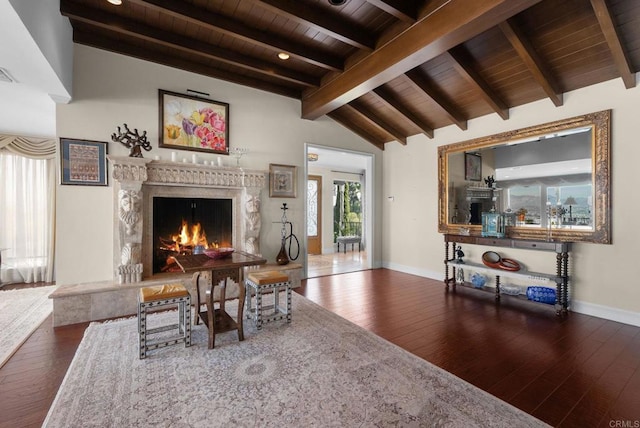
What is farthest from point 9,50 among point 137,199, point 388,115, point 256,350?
point 388,115

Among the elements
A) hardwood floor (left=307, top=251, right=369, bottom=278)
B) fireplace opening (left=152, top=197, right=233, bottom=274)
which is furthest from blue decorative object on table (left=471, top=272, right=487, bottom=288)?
fireplace opening (left=152, top=197, right=233, bottom=274)

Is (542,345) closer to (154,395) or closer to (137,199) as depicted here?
(154,395)

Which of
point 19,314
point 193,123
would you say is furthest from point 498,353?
point 19,314

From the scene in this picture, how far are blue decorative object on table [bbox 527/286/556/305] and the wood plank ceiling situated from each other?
2447 millimetres

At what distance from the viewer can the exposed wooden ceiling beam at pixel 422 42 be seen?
2.42 metres

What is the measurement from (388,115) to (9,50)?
4852 mm

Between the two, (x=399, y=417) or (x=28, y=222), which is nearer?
(x=399, y=417)

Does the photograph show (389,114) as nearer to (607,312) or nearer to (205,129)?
(205,129)

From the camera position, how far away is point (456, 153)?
494cm

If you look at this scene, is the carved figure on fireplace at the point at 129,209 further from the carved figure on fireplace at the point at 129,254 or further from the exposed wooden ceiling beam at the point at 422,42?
the exposed wooden ceiling beam at the point at 422,42

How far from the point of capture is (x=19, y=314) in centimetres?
341

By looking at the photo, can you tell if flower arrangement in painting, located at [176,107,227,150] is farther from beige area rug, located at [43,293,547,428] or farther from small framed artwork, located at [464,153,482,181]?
small framed artwork, located at [464,153,482,181]

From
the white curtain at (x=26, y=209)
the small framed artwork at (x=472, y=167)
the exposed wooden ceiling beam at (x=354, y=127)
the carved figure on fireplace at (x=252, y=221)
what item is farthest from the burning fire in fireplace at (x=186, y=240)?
the small framed artwork at (x=472, y=167)

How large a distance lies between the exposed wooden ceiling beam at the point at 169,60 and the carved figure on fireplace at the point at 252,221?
6.23 feet
